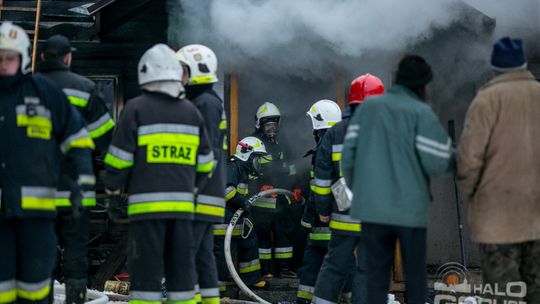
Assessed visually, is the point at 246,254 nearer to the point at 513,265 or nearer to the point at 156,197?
the point at 156,197

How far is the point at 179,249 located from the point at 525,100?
256 centimetres

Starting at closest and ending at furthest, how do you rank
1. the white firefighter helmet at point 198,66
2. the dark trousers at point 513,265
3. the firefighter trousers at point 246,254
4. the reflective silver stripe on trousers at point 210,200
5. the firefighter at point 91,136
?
the dark trousers at point 513,265 < the firefighter at point 91,136 < the reflective silver stripe on trousers at point 210,200 < the white firefighter helmet at point 198,66 < the firefighter trousers at point 246,254

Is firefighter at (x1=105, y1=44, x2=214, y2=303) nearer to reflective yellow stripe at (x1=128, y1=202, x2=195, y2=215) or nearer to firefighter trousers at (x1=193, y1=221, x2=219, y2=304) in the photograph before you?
reflective yellow stripe at (x1=128, y1=202, x2=195, y2=215)

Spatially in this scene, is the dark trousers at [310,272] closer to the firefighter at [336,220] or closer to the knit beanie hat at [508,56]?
the firefighter at [336,220]

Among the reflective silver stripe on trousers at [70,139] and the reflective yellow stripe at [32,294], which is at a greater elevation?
the reflective silver stripe on trousers at [70,139]

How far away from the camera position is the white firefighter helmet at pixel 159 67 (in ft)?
18.5

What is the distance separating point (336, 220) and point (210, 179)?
1474 mm

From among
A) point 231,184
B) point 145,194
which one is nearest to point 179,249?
point 145,194

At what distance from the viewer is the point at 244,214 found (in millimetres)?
9398

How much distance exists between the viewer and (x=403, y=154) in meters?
5.34

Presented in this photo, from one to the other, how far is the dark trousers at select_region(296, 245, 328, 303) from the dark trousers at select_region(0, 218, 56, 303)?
3.48 meters

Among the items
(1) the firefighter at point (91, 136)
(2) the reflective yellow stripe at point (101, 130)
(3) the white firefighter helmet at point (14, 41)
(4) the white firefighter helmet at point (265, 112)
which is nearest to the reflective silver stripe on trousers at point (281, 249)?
(4) the white firefighter helmet at point (265, 112)

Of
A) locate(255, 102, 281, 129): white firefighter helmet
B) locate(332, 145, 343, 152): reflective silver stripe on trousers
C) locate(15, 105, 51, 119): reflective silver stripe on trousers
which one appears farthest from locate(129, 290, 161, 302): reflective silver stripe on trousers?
locate(255, 102, 281, 129): white firefighter helmet

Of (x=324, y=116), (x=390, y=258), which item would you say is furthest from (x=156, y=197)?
(x=324, y=116)
